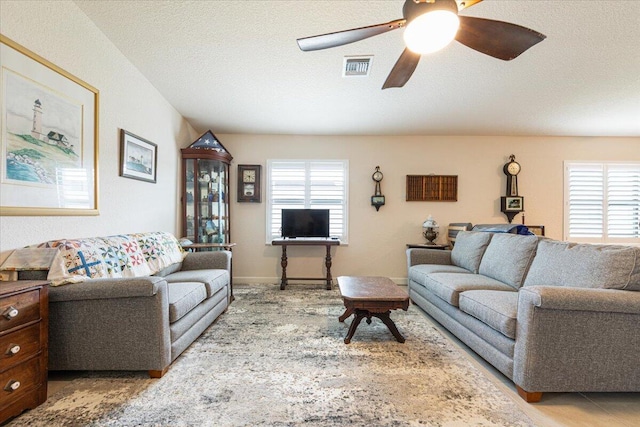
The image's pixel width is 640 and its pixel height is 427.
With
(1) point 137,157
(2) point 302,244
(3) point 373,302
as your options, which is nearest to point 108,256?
(1) point 137,157

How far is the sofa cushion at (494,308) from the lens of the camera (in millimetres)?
1750

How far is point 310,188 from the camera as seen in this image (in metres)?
4.60

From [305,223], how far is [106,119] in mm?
2749

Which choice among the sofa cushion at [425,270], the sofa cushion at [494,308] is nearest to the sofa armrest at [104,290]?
the sofa cushion at [494,308]

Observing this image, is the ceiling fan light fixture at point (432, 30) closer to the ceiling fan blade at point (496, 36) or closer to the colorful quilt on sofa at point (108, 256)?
the ceiling fan blade at point (496, 36)

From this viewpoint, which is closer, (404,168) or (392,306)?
(392,306)

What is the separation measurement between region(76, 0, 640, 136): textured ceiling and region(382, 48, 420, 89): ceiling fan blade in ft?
1.49

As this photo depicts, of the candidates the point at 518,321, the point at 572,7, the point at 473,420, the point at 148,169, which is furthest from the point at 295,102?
the point at 473,420

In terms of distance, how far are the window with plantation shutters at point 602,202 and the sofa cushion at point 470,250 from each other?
251 cm

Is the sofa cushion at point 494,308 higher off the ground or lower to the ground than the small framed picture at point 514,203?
lower

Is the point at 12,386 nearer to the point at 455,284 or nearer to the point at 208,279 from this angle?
the point at 208,279

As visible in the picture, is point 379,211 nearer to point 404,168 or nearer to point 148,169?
point 404,168

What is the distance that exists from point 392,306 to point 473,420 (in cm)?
93

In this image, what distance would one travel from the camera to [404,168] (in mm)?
4621
